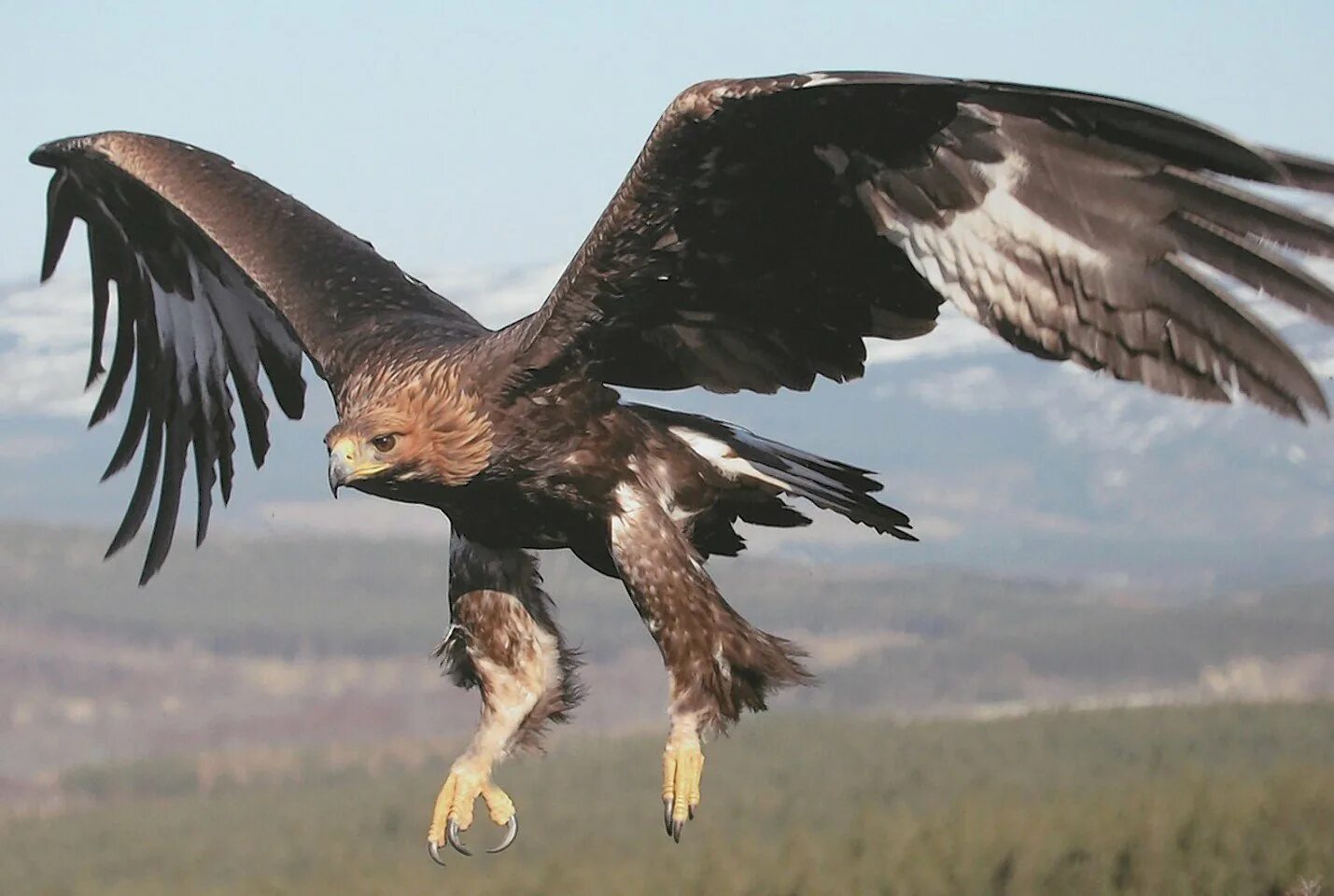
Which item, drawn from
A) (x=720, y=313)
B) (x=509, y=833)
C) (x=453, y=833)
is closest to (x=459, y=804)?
(x=453, y=833)

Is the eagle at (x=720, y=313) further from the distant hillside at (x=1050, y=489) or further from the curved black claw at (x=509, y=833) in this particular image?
the distant hillside at (x=1050, y=489)

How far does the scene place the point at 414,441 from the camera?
6.98 metres

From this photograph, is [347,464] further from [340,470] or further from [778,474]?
[778,474]

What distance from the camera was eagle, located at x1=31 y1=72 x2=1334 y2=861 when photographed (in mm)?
5875

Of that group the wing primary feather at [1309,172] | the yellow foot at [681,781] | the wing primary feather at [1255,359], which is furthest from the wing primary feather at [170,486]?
the wing primary feather at [1309,172]

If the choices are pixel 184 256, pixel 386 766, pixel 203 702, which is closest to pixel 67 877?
pixel 386 766

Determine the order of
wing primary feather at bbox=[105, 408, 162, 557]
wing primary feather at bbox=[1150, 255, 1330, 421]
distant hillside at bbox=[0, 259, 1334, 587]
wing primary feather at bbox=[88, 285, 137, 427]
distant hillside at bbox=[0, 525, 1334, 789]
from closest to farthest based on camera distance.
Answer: wing primary feather at bbox=[1150, 255, 1330, 421] → wing primary feather at bbox=[105, 408, 162, 557] → wing primary feather at bbox=[88, 285, 137, 427] → distant hillside at bbox=[0, 525, 1334, 789] → distant hillside at bbox=[0, 259, 1334, 587]

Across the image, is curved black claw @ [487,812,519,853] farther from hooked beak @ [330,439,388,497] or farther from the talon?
hooked beak @ [330,439,388,497]

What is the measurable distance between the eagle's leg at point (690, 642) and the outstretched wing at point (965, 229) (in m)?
0.60

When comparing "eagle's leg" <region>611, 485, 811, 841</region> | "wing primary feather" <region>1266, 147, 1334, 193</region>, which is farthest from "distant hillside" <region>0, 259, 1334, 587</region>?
"wing primary feather" <region>1266, 147, 1334, 193</region>

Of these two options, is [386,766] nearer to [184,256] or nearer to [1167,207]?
[184,256]

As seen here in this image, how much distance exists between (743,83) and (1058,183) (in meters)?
0.87

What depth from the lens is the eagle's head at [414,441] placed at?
6934 millimetres

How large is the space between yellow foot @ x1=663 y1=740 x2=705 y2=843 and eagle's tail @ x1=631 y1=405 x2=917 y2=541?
0.95 metres
